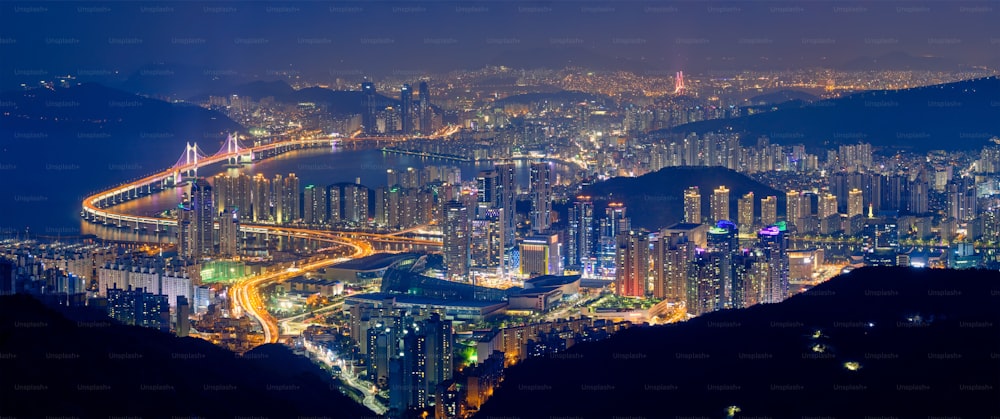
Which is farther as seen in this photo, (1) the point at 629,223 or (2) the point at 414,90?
(2) the point at 414,90

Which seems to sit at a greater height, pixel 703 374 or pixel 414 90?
pixel 414 90

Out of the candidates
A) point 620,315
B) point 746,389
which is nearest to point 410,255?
point 620,315

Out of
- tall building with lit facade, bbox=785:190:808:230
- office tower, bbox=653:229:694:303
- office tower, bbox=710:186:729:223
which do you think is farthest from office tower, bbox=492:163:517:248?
tall building with lit facade, bbox=785:190:808:230

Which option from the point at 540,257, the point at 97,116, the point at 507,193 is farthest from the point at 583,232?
the point at 97,116

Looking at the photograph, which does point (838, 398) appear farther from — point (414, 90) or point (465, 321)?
point (414, 90)

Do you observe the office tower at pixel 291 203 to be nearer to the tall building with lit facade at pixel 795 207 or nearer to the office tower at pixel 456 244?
the office tower at pixel 456 244

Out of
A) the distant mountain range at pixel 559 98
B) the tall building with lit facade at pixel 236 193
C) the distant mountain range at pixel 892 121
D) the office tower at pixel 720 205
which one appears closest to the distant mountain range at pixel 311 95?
the distant mountain range at pixel 559 98
